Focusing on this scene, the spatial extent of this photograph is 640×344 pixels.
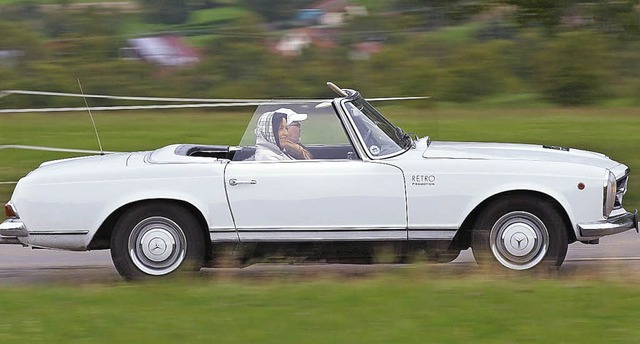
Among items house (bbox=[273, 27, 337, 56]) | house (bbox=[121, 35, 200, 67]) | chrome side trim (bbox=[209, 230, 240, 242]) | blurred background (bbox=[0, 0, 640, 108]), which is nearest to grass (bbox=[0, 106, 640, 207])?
blurred background (bbox=[0, 0, 640, 108])

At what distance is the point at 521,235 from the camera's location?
26.7 ft

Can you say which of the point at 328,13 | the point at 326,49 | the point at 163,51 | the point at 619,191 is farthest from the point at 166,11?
the point at 619,191

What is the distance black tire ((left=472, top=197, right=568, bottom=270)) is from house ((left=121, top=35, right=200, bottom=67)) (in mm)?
18914

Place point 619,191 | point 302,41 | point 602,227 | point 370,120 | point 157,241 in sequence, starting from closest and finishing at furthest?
point 602,227
point 157,241
point 619,191
point 370,120
point 302,41

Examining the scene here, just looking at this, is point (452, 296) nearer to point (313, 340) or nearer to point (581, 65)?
point (313, 340)

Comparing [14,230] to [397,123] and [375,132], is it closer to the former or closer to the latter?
[375,132]

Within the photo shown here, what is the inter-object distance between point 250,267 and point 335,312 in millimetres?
2793

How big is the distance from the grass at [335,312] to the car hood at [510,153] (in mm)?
1110

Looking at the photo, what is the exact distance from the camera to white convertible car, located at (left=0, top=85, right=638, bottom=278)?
8.11 m

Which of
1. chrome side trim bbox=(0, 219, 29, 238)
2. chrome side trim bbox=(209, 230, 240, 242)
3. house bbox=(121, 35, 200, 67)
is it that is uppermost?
chrome side trim bbox=(0, 219, 29, 238)

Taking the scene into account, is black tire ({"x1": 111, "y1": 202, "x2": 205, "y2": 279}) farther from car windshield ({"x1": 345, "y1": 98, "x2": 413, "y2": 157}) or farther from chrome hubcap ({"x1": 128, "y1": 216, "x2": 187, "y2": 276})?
car windshield ({"x1": 345, "y1": 98, "x2": 413, "y2": 157})

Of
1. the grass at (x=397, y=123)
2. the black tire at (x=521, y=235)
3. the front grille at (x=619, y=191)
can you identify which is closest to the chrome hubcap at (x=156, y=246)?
the black tire at (x=521, y=235)

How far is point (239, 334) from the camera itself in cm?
598

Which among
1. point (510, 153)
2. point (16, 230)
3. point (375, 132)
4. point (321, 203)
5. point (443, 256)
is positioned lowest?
point (443, 256)
